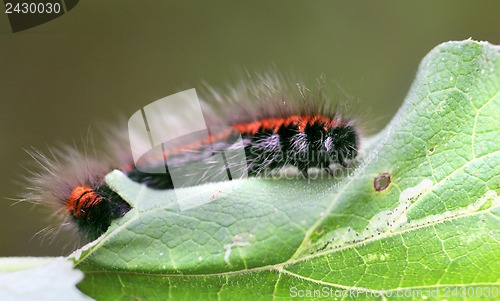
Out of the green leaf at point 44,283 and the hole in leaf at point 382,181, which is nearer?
the green leaf at point 44,283

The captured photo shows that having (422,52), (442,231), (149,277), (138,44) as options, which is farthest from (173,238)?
(422,52)

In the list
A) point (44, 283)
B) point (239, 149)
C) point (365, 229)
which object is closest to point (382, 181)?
point (365, 229)

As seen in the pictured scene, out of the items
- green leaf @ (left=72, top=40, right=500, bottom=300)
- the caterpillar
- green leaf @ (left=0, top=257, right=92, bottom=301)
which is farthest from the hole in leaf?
green leaf @ (left=0, top=257, right=92, bottom=301)

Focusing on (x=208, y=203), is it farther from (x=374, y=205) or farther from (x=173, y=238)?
(x=374, y=205)

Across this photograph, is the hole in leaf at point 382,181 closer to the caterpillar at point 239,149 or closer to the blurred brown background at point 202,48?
the caterpillar at point 239,149

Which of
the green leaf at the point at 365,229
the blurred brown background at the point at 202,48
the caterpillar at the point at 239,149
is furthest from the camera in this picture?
the blurred brown background at the point at 202,48

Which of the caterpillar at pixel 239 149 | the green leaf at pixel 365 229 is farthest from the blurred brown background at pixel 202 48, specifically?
the green leaf at pixel 365 229
